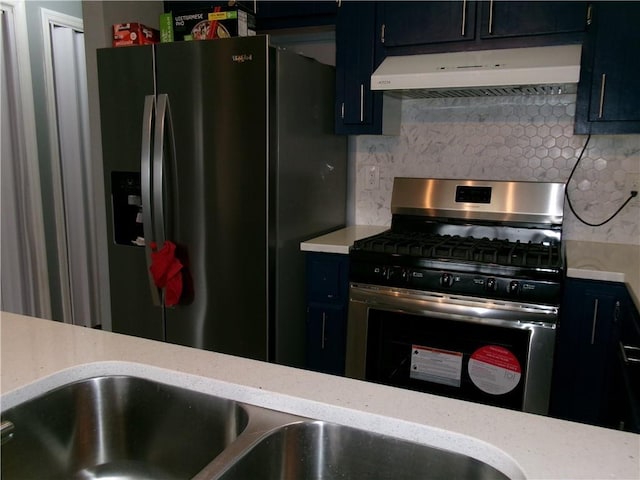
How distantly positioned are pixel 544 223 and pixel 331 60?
1408 mm

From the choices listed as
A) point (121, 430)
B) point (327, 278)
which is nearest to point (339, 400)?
point (121, 430)

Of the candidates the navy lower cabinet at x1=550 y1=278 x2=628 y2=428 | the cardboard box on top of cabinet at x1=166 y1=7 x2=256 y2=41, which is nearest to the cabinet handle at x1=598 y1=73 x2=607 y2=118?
the navy lower cabinet at x1=550 y1=278 x2=628 y2=428

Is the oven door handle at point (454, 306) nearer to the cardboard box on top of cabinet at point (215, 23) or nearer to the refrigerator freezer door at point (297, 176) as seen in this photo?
the refrigerator freezer door at point (297, 176)

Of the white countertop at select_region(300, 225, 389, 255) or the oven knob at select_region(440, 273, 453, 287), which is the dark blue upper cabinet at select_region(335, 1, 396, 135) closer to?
the white countertop at select_region(300, 225, 389, 255)

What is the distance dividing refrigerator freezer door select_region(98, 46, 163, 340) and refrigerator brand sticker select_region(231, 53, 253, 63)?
0.43 metres

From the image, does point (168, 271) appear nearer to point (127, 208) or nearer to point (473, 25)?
point (127, 208)

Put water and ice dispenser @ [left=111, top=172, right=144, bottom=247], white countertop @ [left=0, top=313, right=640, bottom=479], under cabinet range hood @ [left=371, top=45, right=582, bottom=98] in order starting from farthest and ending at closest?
1. water and ice dispenser @ [left=111, top=172, right=144, bottom=247]
2. under cabinet range hood @ [left=371, top=45, right=582, bottom=98]
3. white countertop @ [left=0, top=313, right=640, bottom=479]

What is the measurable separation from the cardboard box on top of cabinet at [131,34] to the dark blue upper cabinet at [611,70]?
194cm

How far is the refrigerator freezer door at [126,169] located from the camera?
241cm

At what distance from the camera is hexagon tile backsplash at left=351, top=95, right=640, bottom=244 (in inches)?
95.0

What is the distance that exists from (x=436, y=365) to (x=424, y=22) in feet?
4.93

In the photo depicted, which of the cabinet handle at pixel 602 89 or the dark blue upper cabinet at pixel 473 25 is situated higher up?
the dark blue upper cabinet at pixel 473 25

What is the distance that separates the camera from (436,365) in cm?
216

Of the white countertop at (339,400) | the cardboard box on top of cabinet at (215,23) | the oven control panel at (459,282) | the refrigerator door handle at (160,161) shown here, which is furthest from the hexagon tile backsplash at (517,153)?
the white countertop at (339,400)
